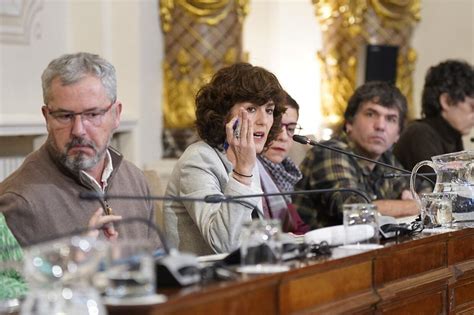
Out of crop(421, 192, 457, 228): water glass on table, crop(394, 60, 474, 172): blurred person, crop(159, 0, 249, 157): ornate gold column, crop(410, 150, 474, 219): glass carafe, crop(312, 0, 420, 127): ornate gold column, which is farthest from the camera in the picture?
crop(312, 0, 420, 127): ornate gold column

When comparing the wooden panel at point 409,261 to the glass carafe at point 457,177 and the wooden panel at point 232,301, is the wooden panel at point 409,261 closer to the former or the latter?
the glass carafe at point 457,177

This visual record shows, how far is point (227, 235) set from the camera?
3.24 meters

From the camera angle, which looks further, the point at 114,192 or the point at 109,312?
the point at 114,192

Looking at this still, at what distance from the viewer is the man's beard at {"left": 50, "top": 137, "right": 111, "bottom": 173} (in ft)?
10.1

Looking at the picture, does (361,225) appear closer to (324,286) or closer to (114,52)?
(324,286)

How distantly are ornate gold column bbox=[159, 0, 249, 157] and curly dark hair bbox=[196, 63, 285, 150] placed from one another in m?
2.74

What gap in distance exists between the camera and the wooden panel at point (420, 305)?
2.73m

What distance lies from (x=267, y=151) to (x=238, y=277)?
6.96ft

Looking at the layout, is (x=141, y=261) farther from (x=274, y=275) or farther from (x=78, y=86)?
(x=78, y=86)

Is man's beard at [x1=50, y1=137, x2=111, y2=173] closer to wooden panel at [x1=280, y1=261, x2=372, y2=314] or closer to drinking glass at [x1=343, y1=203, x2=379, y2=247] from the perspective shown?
drinking glass at [x1=343, y1=203, x2=379, y2=247]

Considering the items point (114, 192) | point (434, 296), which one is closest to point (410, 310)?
point (434, 296)

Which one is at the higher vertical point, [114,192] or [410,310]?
[114,192]

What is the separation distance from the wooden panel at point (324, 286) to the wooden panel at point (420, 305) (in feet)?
0.38

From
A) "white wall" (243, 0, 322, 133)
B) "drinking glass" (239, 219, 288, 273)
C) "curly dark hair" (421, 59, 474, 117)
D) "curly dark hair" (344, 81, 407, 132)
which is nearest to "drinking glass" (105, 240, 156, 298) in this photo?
"drinking glass" (239, 219, 288, 273)
